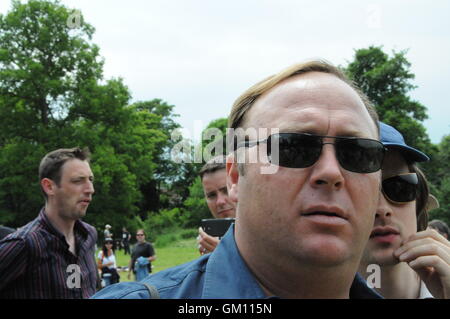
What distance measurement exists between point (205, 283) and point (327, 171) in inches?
23.2

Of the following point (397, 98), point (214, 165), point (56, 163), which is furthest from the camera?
point (397, 98)

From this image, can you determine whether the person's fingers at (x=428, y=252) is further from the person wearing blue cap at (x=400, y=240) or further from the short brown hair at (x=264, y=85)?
the short brown hair at (x=264, y=85)

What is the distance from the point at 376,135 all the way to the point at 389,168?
23.4 inches

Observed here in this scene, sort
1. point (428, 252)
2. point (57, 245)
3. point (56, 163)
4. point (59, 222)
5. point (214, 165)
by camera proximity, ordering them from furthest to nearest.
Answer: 1. point (56, 163)
2. point (214, 165)
3. point (59, 222)
4. point (57, 245)
5. point (428, 252)

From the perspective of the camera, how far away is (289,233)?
1649 millimetres

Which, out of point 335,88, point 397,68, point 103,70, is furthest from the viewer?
point 397,68

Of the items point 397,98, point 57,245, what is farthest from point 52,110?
point 57,245

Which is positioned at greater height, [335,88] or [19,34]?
[19,34]

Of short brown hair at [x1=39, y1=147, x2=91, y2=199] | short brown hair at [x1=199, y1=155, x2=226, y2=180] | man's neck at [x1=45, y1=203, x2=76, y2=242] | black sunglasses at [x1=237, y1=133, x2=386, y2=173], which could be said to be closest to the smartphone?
short brown hair at [x1=199, y1=155, x2=226, y2=180]

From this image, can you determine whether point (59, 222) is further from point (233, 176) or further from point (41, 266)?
point (233, 176)

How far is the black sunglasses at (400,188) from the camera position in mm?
2443

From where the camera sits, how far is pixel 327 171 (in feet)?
5.53
